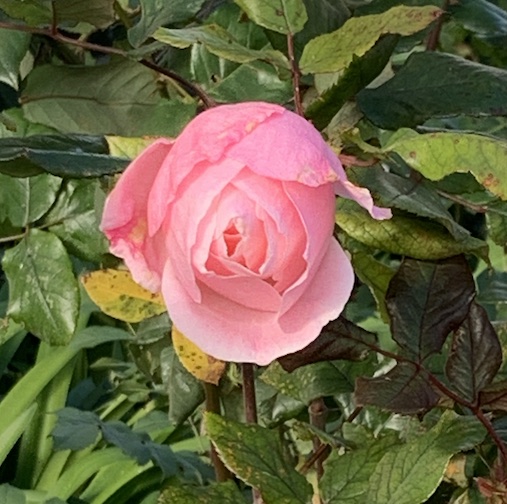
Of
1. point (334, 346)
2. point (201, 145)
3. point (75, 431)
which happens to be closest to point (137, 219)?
point (201, 145)

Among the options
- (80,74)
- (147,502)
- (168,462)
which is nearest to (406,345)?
(80,74)

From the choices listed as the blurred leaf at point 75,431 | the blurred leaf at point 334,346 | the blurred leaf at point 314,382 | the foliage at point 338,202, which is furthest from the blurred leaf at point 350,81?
the blurred leaf at point 75,431

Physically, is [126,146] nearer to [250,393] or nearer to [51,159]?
[51,159]

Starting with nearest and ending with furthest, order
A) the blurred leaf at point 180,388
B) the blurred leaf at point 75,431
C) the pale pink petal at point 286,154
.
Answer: the pale pink petal at point 286,154 → the blurred leaf at point 180,388 → the blurred leaf at point 75,431

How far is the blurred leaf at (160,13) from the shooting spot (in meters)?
0.51

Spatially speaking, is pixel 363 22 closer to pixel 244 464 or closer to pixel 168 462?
pixel 244 464

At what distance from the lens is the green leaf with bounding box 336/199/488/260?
0.43m

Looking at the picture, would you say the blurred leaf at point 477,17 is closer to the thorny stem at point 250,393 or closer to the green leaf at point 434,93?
the green leaf at point 434,93

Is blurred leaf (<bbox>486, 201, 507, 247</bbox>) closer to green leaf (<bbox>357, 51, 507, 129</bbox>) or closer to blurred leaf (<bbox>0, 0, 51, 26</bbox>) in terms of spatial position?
green leaf (<bbox>357, 51, 507, 129</bbox>)

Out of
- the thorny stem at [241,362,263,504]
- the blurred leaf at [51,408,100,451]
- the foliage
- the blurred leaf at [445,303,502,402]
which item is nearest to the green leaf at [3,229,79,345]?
the foliage

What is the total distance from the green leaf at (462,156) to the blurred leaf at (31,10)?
0.22 metres

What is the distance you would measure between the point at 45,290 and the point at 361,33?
240 millimetres

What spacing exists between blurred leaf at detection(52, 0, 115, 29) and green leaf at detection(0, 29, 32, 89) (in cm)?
7

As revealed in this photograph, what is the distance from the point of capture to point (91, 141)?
44cm
